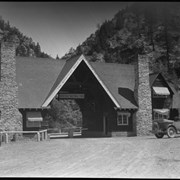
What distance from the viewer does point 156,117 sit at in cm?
3762

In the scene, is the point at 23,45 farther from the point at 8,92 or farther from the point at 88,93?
the point at 8,92

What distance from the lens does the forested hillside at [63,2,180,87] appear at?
84.6 m

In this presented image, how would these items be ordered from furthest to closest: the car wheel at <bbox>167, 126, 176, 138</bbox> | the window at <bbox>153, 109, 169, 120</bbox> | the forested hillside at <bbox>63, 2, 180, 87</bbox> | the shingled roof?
the forested hillside at <bbox>63, 2, 180, 87</bbox> → the window at <bbox>153, 109, 169, 120</bbox> → the shingled roof → the car wheel at <bbox>167, 126, 176, 138</bbox>

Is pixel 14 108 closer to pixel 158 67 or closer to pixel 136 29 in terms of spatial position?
pixel 158 67

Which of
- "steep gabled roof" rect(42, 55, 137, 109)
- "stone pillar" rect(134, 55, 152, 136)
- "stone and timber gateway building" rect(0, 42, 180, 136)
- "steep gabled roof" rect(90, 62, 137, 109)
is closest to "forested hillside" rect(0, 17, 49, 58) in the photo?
"steep gabled roof" rect(90, 62, 137, 109)

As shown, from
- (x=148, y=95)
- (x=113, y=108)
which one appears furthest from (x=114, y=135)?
(x=148, y=95)

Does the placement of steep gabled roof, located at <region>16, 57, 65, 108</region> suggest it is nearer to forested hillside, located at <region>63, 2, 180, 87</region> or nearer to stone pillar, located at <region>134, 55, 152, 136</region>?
stone pillar, located at <region>134, 55, 152, 136</region>

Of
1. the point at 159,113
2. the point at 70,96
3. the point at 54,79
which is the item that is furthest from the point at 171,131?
the point at 54,79

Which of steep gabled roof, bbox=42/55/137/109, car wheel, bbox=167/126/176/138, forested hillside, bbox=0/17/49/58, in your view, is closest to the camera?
car wheel, bbox=167/126/176/138

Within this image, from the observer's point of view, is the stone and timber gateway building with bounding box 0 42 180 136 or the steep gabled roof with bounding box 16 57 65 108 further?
the steep gabled roof with bounding box 16 57 65 108

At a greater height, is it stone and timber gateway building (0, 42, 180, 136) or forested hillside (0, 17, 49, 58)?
forested hillside (0, 17, 49, 58)

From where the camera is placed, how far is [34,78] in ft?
114

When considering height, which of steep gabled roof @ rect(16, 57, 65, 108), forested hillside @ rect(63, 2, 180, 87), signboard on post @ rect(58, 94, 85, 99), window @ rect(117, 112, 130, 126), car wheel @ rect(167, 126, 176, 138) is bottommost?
car wheel @ rect(167, 126, 176, 138)

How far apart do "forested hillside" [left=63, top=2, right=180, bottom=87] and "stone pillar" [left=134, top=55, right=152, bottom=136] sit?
36.3 meters
